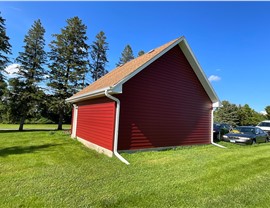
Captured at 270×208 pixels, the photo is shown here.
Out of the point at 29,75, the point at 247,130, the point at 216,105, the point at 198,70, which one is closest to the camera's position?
the point at 198,70

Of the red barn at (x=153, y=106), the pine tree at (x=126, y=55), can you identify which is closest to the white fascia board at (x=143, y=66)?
the red barn at (x=153, y=106)

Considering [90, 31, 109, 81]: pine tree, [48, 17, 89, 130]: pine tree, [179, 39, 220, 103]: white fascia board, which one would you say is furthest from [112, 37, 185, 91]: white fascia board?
[90, 31, 109, 81]: pine tree

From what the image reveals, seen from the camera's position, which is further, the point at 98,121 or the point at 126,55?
the point at 126,55

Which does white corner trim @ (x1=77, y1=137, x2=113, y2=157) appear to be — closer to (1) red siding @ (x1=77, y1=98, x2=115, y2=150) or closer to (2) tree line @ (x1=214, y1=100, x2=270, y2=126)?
(1) red siding @ (x1=77, y1=98, x2=115, y2=150)

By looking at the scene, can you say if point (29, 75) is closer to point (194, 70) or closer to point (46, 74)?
point (46, 74)

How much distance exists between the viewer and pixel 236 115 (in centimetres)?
4662

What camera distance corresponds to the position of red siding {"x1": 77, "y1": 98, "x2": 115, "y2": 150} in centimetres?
845

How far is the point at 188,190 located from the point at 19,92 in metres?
22.7

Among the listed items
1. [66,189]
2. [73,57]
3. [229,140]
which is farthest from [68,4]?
[73,57]

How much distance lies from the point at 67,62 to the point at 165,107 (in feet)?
59.4

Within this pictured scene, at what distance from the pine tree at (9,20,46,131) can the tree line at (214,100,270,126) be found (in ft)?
118

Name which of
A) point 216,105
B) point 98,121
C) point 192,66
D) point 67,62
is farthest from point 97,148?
point 67,62

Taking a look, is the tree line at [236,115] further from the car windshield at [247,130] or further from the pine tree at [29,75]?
the pine tree at [29,75]

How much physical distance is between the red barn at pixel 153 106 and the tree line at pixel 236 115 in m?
35.7
